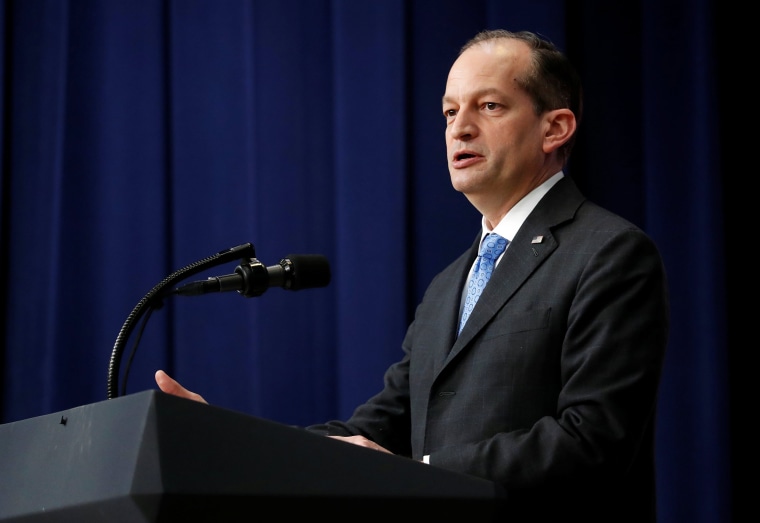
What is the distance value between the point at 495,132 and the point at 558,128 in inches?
6.1

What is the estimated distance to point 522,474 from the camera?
1.51 m

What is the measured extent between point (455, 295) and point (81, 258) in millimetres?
1515

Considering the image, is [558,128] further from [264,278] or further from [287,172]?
[287,172]

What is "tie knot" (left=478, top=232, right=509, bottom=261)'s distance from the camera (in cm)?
200

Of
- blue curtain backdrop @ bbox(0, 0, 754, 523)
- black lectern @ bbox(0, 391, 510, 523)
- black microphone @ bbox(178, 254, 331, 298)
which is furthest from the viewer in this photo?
blue curtain backdrop @ bbox(0, 0, 754, 523)

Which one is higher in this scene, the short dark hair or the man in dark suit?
the short dark hair

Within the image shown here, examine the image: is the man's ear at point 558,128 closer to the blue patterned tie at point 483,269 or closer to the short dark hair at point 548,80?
the short dark hair at point 548,80

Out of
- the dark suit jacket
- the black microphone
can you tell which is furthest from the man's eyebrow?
the black microphone

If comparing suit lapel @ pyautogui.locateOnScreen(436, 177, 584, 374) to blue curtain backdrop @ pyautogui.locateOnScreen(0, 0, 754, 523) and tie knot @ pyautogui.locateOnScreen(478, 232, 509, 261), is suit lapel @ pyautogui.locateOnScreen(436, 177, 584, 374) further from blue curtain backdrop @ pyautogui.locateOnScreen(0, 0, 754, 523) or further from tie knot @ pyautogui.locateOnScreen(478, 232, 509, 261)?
blue curtain backdrop @ pyautogui.locateOnScreen(0, 0, 754, 523)

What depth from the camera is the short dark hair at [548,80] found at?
81.7 inches

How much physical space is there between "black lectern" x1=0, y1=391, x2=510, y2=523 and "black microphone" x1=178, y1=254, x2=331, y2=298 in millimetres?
344

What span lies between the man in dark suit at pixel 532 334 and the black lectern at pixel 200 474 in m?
0.30

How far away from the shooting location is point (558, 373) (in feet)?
5.62

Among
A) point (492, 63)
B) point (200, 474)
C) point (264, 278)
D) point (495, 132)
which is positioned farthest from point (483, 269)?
point (200, 474)
